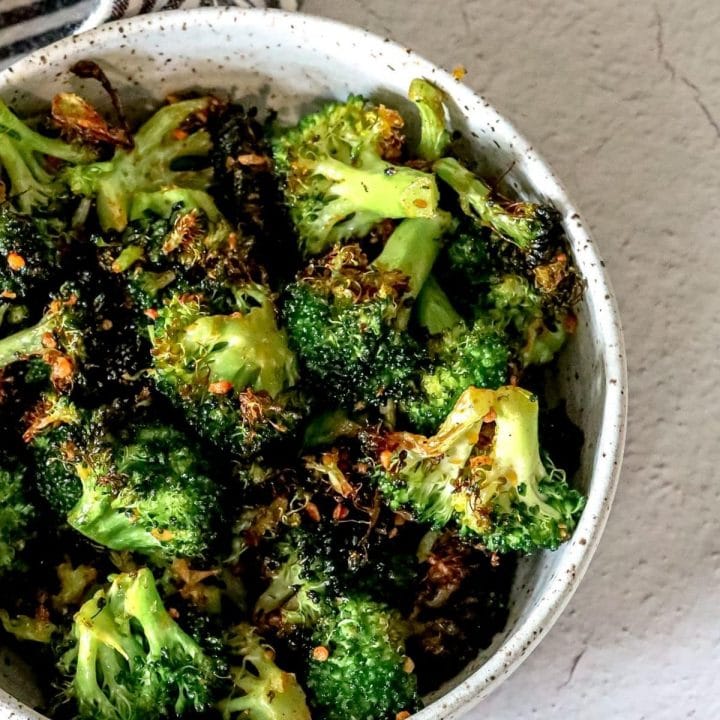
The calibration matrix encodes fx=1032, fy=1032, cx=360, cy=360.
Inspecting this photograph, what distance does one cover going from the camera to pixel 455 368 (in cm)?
125

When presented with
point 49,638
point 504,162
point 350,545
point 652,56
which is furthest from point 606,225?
point 49,638

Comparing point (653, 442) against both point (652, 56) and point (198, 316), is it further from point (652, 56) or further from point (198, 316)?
point (198, 316)

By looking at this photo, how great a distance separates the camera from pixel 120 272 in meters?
1.28

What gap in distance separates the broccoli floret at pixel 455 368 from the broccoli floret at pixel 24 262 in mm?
473

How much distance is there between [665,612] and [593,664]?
145 millimetres

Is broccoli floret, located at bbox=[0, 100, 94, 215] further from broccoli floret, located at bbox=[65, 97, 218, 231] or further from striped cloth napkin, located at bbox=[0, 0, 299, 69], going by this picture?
striped cloth napkin, located at bbox=[0, 0, 299, 69]

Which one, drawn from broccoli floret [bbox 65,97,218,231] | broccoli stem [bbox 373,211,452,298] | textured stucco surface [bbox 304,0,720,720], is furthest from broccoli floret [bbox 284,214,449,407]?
textured stucco surface [bbox 304,0,720,720]

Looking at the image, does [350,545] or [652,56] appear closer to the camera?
[350,545]

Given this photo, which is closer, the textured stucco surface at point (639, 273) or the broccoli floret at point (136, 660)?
the broccoli floret at point (136, 660)

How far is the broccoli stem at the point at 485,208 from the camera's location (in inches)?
49.6

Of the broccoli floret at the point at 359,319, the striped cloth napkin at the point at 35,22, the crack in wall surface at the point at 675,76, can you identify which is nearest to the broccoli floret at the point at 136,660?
the broccoli floret at the point at 359,319

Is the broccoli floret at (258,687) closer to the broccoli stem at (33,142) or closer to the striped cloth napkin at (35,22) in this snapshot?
the broccoli stem at (33,142)

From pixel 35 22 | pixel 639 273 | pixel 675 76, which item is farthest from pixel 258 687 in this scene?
pixel 675 76

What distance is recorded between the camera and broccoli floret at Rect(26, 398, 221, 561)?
1.21 metres
